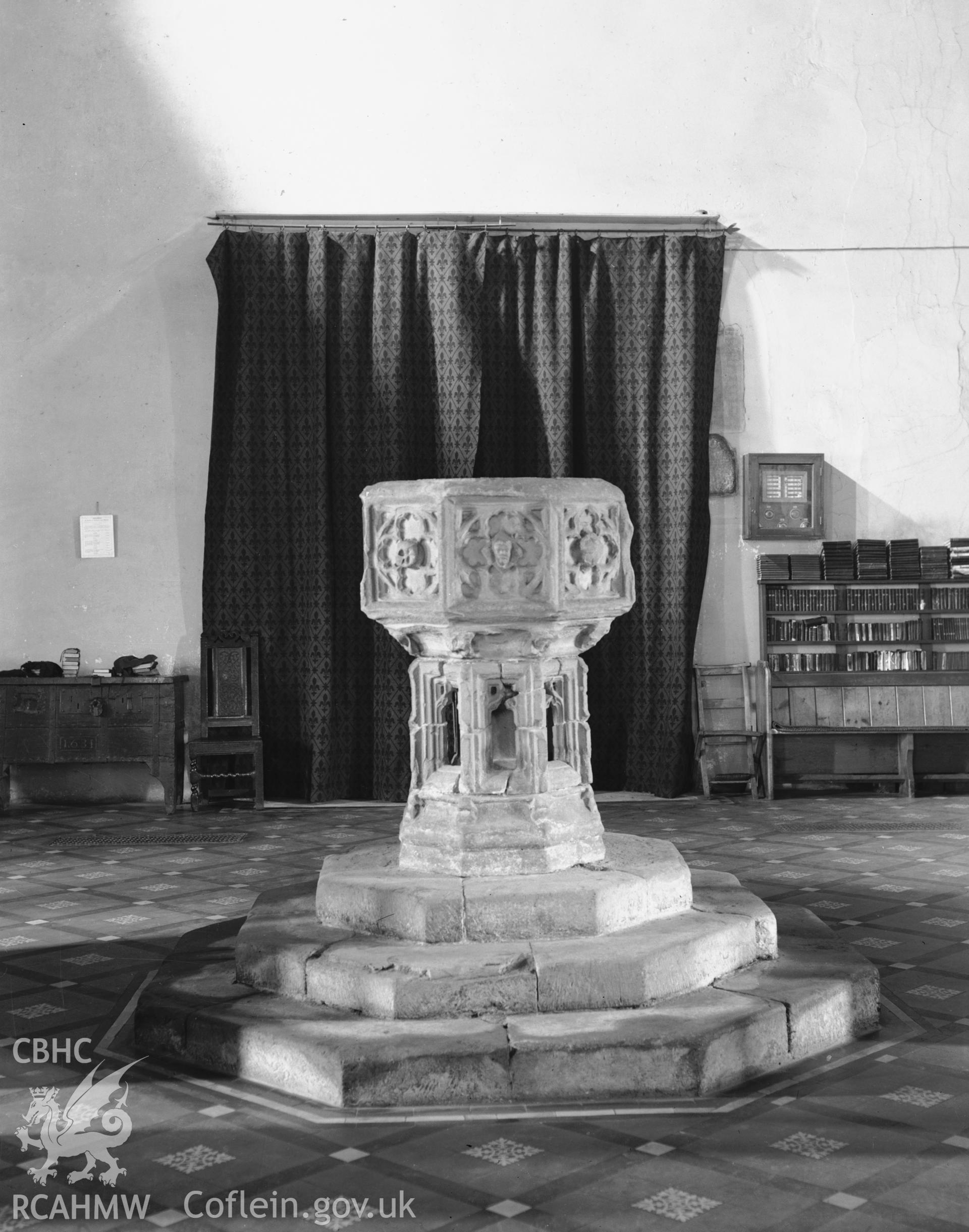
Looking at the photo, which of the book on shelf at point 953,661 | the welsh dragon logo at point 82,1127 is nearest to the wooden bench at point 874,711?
the book on shelf at point 953,661

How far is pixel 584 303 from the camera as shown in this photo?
7.86 m

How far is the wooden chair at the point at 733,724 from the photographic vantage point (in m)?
7.95

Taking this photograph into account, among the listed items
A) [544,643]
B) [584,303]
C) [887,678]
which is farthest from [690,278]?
[544,643]

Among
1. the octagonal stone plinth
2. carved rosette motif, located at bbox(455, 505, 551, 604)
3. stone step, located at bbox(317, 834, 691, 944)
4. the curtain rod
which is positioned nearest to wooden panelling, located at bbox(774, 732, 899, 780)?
the curtain rod

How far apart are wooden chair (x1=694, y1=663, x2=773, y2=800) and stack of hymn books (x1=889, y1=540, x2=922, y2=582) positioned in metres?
0.90

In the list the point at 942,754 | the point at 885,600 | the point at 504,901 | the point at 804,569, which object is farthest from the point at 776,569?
the point at 504,901

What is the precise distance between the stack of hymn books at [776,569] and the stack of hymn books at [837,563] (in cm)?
21

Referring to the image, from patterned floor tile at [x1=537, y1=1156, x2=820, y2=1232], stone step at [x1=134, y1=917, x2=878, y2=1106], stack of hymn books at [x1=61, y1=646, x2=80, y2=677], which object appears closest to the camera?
patterned floor tile at [x1=537, y1=1156, x2=820, y2=1232]

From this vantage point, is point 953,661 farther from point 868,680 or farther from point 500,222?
point 500,222

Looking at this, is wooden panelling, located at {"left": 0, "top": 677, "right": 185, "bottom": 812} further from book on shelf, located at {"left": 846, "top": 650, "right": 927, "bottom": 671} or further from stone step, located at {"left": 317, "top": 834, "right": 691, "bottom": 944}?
book on shelf, located at {"left": 846, "top": 650, "right": 927, "bottom": 671}

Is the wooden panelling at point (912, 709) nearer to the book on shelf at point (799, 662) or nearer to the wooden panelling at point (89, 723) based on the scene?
the book on shelf at point (799, 662)

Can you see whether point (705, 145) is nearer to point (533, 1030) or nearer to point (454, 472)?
point (454, 472)

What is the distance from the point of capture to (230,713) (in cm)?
775

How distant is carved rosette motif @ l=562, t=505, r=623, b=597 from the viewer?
4352 mm
